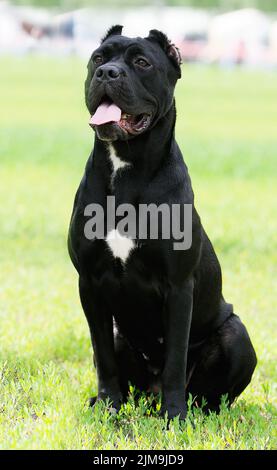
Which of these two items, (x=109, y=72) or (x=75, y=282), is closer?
(x=109, y=72)

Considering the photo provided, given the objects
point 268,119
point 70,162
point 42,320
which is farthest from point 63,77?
point 42,320

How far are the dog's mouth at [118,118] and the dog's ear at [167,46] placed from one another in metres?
0.34

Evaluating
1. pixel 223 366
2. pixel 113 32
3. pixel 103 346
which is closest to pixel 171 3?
pixel 113 32

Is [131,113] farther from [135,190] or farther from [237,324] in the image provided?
[237,324]

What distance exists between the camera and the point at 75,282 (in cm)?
720

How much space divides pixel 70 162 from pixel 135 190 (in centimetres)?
1048

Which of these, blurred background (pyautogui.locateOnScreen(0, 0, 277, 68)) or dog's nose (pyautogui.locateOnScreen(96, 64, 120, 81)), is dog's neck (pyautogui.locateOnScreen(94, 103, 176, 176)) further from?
blurred background (pyautogui.locateOnScreen(0, 0, 277, 68))

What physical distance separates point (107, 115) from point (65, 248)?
486cm

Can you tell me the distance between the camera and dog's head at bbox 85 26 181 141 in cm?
371

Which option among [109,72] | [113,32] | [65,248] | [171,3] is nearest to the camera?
[109,72]

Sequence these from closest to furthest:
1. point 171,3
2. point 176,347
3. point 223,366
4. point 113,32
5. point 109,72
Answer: point 109,72, point 176,347, point 113,32, point 223,366, point 171,3

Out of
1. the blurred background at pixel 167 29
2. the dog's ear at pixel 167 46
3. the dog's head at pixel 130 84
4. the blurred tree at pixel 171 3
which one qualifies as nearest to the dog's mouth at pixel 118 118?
the dog's head at pixel 130 84

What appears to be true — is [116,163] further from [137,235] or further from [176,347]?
[176,347]

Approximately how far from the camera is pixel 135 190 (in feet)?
12.8
